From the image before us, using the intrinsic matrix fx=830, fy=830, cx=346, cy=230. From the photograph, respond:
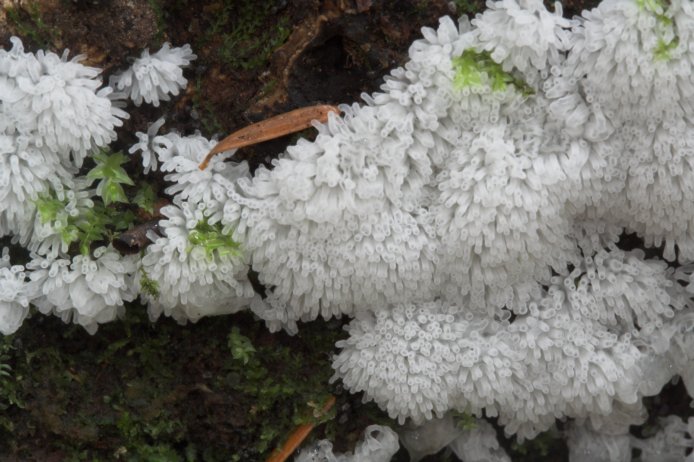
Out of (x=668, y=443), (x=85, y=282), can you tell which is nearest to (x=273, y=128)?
(x=85, y=282)

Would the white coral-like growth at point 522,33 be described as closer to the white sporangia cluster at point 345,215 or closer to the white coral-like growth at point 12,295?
the white sporangia cluster at point 345,215

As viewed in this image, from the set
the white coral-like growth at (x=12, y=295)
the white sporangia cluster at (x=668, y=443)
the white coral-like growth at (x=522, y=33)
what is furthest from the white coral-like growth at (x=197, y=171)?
the white sporangia cluster at (x=668, y=443)

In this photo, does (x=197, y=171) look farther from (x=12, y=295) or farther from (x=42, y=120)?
(x=12, y=295)

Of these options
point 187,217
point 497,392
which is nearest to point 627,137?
point 497,392

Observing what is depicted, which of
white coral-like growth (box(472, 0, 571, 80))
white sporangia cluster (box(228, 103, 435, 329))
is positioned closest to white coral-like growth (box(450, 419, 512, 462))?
white sporangia cluster (box(228, 103, 435, 329))

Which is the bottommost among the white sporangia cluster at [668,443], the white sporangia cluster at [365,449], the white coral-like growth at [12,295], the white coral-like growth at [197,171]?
the white sporangia cluster at [668,443]

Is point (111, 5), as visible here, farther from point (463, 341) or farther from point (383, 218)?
point (463, 341)
